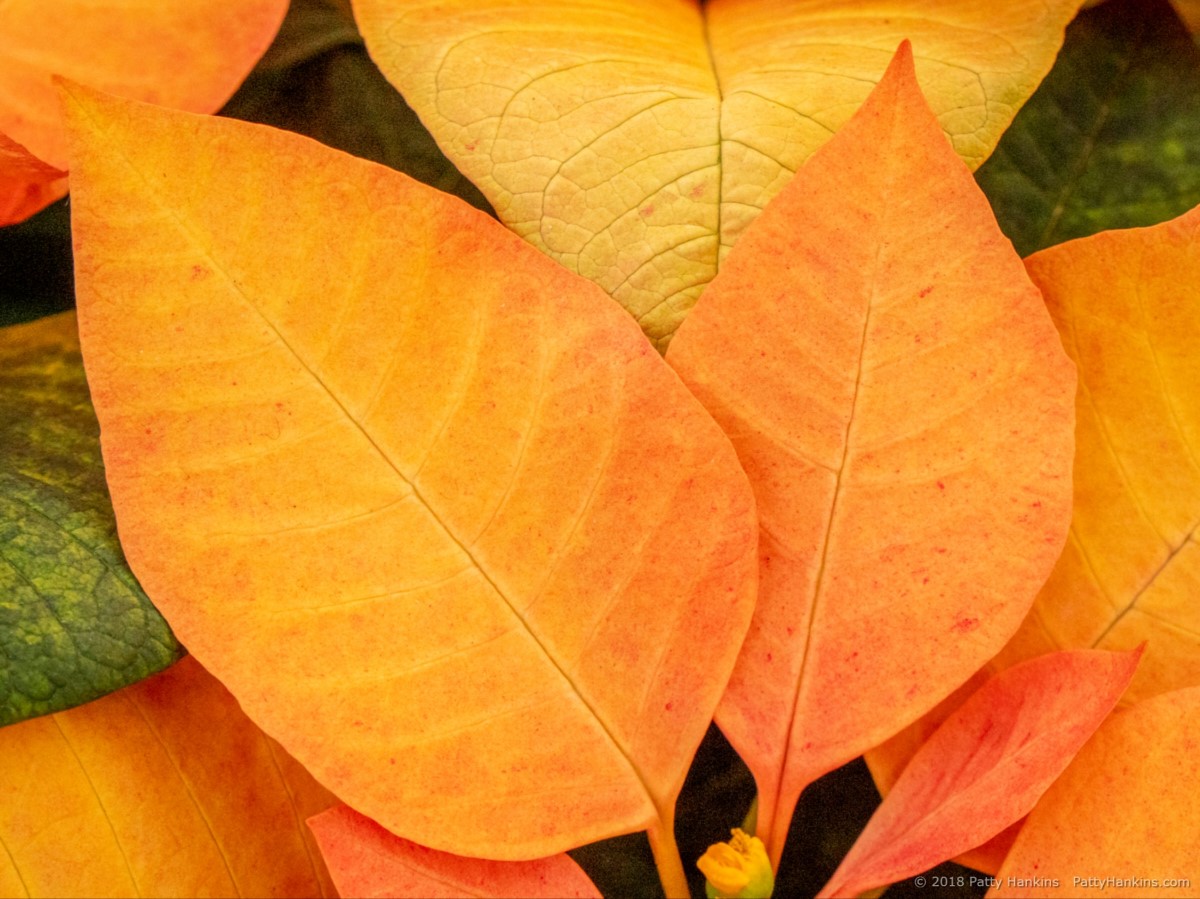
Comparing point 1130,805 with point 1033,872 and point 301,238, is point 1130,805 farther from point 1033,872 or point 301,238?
point 301,238

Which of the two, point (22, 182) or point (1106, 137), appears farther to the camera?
point (1106, 137)

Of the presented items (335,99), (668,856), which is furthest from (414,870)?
(335,99)

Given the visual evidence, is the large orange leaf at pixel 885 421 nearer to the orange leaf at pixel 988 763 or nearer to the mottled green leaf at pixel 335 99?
the orange leaf at pixel 988 763

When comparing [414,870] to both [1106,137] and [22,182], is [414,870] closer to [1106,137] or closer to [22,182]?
[22,182]

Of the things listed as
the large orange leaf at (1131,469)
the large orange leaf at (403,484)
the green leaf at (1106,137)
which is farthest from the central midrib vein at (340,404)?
the green leaf at (1106,137)

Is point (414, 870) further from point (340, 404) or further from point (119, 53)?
point (119, 53)

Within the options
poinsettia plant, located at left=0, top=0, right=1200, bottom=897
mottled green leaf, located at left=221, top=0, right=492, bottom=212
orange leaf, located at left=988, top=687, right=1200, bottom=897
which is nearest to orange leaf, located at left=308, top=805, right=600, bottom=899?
poinsettia plant, located at left=0, top=0, right=1200, bottom=897

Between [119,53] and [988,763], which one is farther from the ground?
[119,53]
